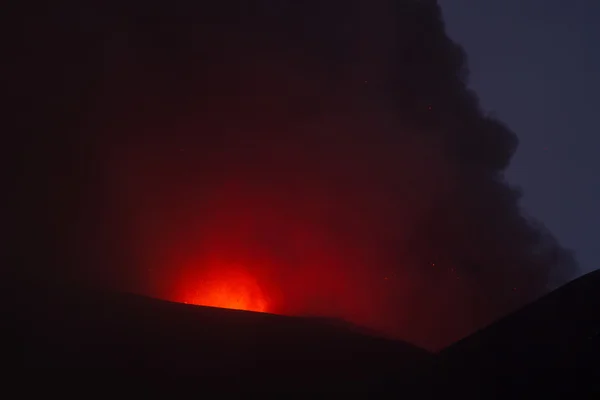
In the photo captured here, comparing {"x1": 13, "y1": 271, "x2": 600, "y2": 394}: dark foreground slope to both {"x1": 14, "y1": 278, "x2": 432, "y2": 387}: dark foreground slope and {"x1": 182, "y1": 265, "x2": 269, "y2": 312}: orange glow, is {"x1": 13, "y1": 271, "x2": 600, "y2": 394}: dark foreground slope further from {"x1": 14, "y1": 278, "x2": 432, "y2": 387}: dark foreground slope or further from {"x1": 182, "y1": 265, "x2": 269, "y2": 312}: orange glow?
{"x1": 182, "y1": 265, "x2": 269, "y2": 312}: orange glow

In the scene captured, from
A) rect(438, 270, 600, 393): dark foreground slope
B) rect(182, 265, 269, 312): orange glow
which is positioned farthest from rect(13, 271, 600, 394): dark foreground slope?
rect(182, 265, 269, 312): orange glow

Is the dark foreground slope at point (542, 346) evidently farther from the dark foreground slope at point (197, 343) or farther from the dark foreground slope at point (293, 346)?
the dark foreground slope at point (197, 343)

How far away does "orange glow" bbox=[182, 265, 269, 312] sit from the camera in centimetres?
2498

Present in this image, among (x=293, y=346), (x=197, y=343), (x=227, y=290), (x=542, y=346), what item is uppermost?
(x=227, y=290)

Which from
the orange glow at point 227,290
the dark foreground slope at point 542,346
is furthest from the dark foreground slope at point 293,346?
the orange glow at point 227,290

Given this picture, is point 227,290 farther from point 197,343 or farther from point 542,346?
point 542,346

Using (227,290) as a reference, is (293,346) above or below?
below

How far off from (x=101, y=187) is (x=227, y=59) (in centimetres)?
1110

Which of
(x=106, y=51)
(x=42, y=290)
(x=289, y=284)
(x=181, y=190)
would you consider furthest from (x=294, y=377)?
(x=106, y=51)

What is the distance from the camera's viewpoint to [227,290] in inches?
1011

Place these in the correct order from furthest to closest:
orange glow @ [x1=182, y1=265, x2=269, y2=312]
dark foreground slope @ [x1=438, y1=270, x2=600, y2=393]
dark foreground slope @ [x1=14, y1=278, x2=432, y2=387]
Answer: orange glow @ [x1=182, y1=265, x2=269, y2=312] < dark foreground slope @ [x1=14, y1=278, x2=432, y2=387] < dark foreground slope @ [x1=438, y1=270, x2=600, y2=393]

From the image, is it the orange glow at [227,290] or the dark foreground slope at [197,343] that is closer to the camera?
the dark foreground slope at [197,343]

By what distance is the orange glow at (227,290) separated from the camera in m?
25.0

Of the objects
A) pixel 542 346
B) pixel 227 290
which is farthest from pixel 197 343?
pixel 227 290
